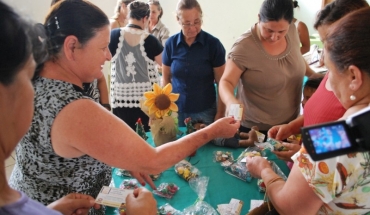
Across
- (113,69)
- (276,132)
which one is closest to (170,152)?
(276,132)

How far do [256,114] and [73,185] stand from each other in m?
1.40

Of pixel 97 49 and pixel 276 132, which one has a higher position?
pixel 97 49

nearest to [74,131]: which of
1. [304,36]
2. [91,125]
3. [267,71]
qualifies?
[91,125]

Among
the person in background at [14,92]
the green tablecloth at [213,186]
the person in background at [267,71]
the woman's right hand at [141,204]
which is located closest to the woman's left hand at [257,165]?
the green tablecloth at [213,186]

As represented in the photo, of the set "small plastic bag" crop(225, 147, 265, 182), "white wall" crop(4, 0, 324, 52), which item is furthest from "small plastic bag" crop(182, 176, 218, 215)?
"white wall" crop(4, 0, 324, 52)

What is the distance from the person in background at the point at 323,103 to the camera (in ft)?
3.81

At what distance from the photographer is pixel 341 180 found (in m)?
0.85

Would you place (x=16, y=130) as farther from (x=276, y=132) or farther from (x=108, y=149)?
(x=276, y=132)

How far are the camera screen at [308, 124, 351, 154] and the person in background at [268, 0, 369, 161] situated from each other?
620 millimetres

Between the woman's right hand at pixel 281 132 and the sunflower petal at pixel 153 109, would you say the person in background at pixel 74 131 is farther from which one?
the woman's right hand at pixel 281 132

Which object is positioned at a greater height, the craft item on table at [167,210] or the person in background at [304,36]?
the person in background at [304,36]

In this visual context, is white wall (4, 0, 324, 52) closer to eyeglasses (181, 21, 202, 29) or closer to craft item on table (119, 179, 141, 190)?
eyeglasses (181, 21, 202, 29)

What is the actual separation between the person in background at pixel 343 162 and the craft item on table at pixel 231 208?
13.4 inches

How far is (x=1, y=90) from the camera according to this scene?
0.60 metres
